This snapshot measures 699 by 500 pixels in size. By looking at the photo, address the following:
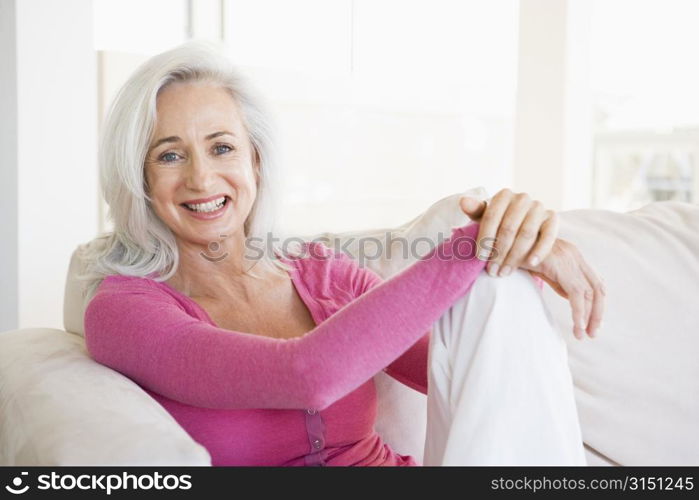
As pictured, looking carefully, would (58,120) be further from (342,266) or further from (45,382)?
(45,382)

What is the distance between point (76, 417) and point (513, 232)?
2.36 ft

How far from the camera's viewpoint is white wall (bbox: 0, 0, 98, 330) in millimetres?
2686

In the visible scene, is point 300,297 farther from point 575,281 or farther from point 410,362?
point 575,281

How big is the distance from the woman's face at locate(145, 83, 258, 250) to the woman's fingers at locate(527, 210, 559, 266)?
630 millimetres

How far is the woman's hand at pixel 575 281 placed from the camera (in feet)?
4.45

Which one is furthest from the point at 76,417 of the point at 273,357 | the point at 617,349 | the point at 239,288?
the point at 617,349

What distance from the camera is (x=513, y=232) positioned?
4.33ft

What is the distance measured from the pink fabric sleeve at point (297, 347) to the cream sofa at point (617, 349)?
106mm

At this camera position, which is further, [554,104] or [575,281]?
[554,104]

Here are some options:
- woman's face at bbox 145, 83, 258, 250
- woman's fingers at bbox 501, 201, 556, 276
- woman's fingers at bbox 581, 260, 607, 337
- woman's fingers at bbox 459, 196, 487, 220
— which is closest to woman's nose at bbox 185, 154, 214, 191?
woman's face at bbox 145, 83, 258, 250

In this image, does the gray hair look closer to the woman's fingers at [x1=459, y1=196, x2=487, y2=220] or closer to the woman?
the woman

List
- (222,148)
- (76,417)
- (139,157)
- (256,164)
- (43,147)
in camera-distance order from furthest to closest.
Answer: (43,147) → (256,164) → (222,148) → (139,157) → (76,417)

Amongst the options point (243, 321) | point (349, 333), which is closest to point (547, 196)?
point (243, 321)

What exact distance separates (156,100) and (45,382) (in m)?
0.57
